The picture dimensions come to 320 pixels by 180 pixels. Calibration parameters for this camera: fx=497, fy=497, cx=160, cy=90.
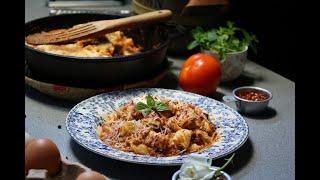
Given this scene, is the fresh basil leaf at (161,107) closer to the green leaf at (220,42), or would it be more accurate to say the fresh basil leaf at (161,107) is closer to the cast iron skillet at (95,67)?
the cast iron skillet at (95,67)

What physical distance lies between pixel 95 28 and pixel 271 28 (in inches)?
24.6

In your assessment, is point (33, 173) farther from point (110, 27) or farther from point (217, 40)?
point (217, 40)

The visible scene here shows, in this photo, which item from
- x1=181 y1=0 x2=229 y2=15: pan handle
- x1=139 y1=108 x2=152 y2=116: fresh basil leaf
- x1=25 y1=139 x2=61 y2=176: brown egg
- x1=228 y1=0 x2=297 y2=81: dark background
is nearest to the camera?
x1=25 y1=139 x2=61 y2=176: brown egg

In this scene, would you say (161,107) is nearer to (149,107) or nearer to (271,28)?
(149,107)

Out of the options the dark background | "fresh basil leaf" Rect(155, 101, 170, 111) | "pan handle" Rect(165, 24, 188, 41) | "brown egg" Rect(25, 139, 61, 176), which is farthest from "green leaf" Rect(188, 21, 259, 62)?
"brown egg" Rect(25, 139, 61, 176)

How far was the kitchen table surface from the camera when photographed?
1.03 metres

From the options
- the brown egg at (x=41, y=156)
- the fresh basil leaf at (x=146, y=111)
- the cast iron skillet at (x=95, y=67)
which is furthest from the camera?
the cast iron skillet at (x=95, y=67)

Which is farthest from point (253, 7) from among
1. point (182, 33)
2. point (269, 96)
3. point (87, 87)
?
point (87, 87)

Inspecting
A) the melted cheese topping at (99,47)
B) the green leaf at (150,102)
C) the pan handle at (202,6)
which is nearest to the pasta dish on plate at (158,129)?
the green leaf at (150,102)

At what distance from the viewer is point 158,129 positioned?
1.07m

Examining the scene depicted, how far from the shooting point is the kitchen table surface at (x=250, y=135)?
1.03 metres

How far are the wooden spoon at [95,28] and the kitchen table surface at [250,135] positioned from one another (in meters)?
0.15

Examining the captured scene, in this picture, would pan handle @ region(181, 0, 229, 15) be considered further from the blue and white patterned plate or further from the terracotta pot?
the blue and white patterned plate

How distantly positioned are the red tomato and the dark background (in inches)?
15.1
